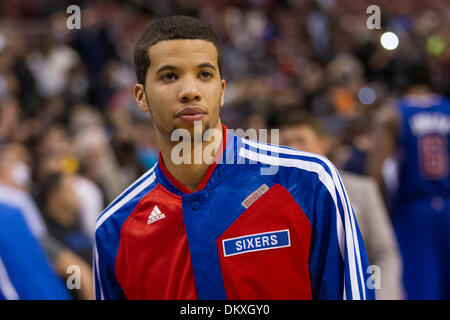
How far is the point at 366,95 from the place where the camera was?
34.2 ft

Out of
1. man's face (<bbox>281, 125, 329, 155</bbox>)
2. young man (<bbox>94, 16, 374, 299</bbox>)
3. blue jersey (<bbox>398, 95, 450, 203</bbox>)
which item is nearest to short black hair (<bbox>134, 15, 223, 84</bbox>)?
young man (<bbox>94, 16, 374, 299</bbox>)

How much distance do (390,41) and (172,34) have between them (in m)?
9.88

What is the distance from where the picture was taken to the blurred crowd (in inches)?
253

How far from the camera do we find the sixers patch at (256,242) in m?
2.27

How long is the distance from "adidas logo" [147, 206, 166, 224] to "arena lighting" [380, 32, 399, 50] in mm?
9800

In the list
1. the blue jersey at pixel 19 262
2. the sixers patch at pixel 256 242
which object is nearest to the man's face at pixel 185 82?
the sixers patch at pixel 256 242

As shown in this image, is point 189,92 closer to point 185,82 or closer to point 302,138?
point 185,82

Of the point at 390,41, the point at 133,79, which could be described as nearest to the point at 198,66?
the point at 133,79

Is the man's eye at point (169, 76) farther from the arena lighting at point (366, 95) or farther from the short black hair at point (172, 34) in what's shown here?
the arena lighting at point (366, 95)

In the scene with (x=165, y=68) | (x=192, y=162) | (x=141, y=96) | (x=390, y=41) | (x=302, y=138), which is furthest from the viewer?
(x=390, y=41)

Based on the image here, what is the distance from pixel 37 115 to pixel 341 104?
14.7ft

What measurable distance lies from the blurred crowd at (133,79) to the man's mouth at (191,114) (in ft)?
9.20

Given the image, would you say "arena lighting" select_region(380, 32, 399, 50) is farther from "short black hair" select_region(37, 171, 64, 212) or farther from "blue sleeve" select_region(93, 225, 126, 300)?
"blue sleeve" select_region(93, 225, 126, 300)

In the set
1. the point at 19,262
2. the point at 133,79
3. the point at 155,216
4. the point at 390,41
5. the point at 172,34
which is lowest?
the point at 19,262
